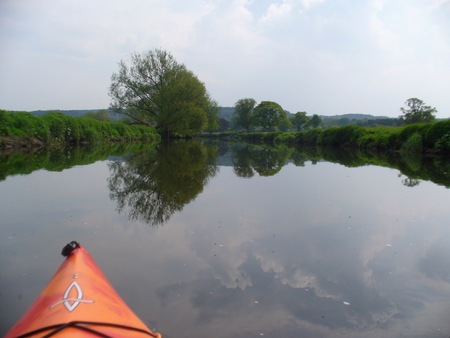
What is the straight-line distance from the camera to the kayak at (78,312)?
62.9 inches

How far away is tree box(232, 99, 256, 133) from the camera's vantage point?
81262 millimetres

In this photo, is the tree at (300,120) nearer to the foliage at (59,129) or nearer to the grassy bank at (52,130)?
the foliage at (59,129)

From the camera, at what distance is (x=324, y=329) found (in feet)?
7.84

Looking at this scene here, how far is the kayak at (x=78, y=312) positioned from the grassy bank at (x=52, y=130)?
18.2m

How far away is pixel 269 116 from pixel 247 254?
7211 cm

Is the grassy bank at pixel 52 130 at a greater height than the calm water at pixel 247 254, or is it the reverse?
the grassy bank at pixel 52 130

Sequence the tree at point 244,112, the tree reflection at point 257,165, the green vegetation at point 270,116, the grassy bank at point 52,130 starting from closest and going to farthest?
the tree reflection at point 257,165 → the grassy bank at point 52,130 → the green vegetation at point 270,116 → the tree at point 244,112

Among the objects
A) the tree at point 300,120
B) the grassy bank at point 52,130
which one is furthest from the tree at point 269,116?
the grassy bank at point 52,130

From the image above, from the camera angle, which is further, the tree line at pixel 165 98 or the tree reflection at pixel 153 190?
the tree line at pixel 165 98

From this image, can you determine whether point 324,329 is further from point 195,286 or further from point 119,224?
point 119,224

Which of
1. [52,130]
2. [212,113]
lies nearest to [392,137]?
[52,130]

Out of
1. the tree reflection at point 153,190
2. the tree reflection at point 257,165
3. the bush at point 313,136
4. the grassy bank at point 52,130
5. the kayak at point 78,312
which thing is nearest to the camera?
the kayak at point 78,312

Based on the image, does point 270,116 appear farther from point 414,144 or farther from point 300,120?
point 414,144

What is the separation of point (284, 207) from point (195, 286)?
3567mm
